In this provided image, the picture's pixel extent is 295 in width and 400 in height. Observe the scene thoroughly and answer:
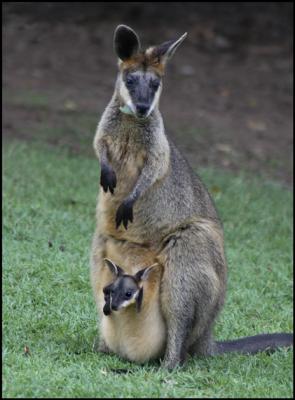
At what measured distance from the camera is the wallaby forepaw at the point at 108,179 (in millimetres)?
5406

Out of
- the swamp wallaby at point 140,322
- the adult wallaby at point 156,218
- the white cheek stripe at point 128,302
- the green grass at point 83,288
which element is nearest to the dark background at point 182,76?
the green grass at point 83,288

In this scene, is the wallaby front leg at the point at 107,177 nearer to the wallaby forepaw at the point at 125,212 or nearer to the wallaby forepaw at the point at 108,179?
the wallaby forepaw at the point at 108,179

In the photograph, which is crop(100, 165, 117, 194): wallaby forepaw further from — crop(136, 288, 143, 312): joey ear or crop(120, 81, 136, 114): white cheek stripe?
crop(136, 288, 143, 312): joey ear

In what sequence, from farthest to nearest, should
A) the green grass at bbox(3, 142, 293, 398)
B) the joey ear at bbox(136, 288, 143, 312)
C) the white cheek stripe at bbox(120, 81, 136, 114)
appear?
1. the white cheek stripe at bbox(120, 81, 136, 114)
2. the joey ear at bbox(136, 288, 143, 312)
3. the green grass at bbox(3, 142, 293, 398)

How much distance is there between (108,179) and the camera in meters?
5.41

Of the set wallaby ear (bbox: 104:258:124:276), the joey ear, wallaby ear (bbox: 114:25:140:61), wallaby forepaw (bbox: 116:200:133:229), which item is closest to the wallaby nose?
wallaby ear (bbox: 114:25:140:61)

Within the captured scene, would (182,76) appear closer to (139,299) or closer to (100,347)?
(100,347)

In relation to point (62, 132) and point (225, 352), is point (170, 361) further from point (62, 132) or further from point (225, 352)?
point (62, 132)

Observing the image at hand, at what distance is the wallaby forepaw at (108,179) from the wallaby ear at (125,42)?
0.73m

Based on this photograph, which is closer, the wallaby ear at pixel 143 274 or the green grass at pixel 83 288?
the green grass at pixel 83 288

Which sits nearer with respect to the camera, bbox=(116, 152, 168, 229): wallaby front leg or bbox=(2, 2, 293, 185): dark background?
bbox=(116, 152, 168, 229): wallaby front leg

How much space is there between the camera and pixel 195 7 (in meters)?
15.3

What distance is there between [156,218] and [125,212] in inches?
10.9

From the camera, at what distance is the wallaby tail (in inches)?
223
